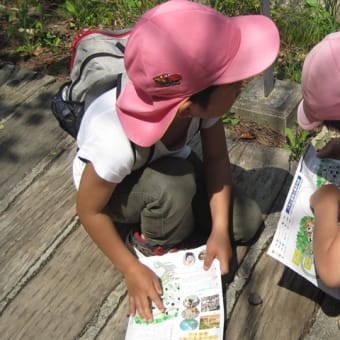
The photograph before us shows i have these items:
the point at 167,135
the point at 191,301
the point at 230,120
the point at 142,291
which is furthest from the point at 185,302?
the point at 230,120

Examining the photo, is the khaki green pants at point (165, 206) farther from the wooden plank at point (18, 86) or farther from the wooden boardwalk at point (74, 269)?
the wooden plank at point (18, 86)

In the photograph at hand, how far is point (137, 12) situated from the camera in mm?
3408

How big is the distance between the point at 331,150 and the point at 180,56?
0.80m

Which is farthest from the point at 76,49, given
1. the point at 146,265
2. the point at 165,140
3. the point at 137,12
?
the point at 137,12

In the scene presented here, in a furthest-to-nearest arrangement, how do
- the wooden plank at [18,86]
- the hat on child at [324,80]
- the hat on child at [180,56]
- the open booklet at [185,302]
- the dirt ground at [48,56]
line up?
1. the dirt ground at [48,56]
2. the wooden plank at [18,86]
3. the open booklet at [185,302]
4. the hat on child at [324,80]
5. the hat on child at [180,56]

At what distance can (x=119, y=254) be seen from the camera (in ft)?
6.25

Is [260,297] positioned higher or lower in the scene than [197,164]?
lower

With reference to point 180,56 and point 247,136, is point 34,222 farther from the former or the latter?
point 180,56

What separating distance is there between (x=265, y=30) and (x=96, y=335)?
111cm

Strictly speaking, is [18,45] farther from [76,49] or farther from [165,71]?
[165,71]

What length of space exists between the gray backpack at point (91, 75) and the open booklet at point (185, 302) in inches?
14.8

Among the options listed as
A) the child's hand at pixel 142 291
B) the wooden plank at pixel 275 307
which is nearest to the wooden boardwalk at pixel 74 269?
the wooden plank at pixel 275 307

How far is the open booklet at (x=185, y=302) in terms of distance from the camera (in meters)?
1.81

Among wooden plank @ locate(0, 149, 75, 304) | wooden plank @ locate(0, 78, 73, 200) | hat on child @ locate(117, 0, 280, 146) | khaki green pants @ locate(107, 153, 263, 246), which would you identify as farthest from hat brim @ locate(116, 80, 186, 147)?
wooden plank @ locate(0, 78, 73, 200)
